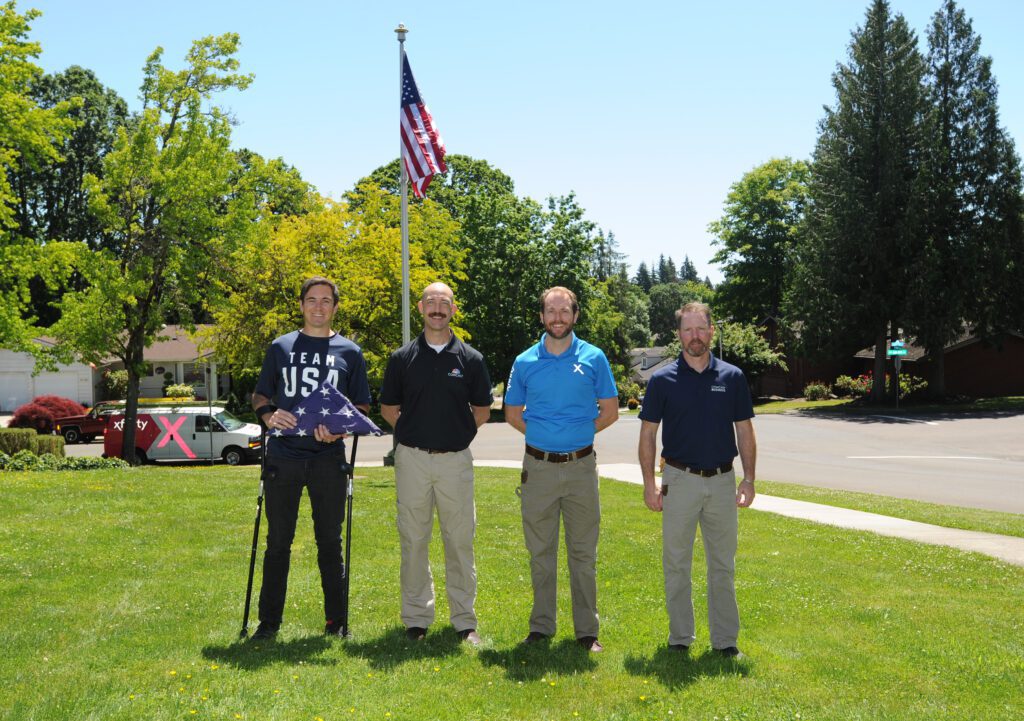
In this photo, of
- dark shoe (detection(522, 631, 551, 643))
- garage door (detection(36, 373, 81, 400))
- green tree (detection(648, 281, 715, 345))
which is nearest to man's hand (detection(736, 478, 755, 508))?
dark shoe (detection(522, 631, 551, 643))

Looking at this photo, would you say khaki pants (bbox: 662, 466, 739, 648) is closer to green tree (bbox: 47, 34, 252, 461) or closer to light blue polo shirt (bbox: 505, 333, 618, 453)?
light blue polo shirt (bbox: 505, 333, 618, 453)

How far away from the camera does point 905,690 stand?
4.95 meters

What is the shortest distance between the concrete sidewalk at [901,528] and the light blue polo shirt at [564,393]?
18.4ft

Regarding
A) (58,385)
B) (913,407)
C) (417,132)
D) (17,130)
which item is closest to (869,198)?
(913,407)

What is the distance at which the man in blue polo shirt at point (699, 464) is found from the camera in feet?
18.2

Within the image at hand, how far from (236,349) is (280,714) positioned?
1094 inches

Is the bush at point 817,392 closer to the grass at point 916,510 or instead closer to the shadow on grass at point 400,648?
the grass at point 916,510

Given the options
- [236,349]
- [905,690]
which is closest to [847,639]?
[905,690]

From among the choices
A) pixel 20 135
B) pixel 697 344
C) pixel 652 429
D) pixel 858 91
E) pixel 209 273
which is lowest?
pixel 652 429

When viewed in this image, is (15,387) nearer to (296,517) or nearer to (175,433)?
(175,433)

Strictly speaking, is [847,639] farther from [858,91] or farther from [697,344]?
[858,91]

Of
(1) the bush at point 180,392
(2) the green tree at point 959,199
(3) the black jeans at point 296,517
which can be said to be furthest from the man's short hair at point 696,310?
(1) the bush at point 180,392

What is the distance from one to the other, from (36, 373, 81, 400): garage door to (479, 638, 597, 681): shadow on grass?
49927 mm

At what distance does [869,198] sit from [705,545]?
141 ft
